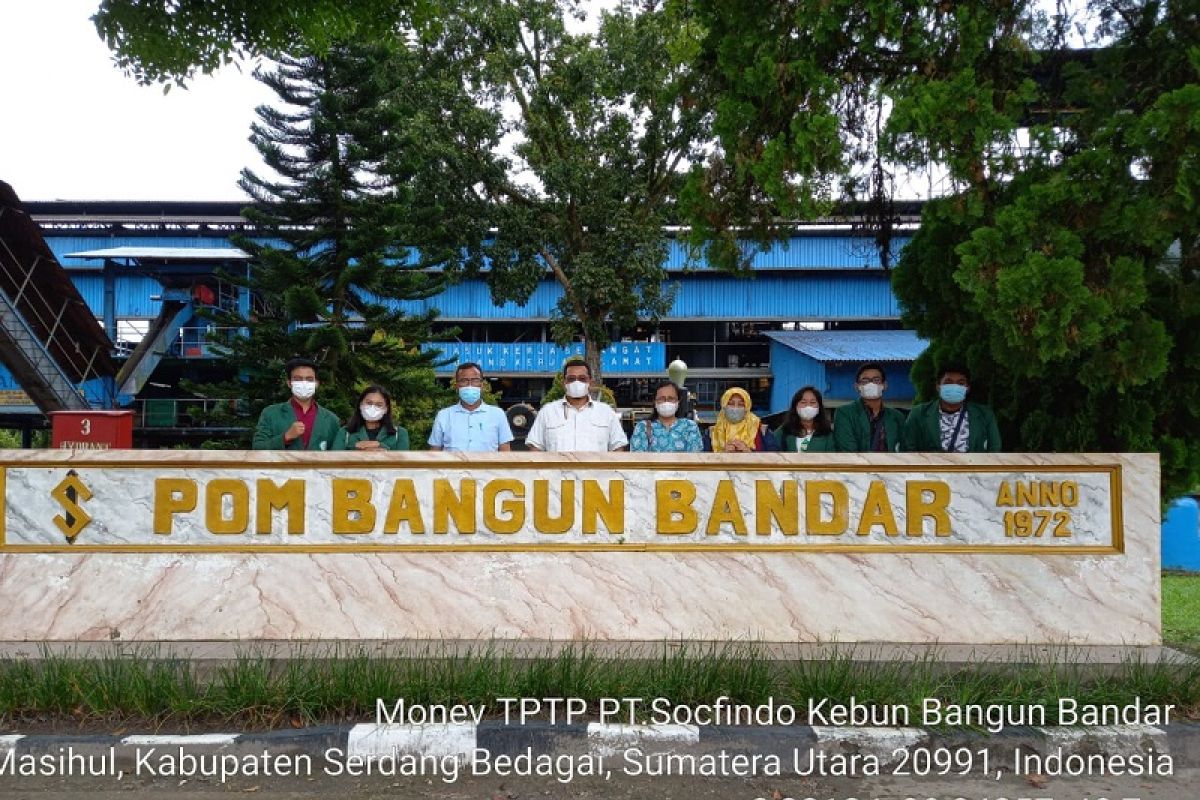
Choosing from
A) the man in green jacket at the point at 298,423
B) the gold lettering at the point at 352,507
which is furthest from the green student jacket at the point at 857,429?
the man in green jacket at the point at 298,423

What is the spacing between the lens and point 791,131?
232 inches

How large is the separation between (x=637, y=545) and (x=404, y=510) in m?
1.33

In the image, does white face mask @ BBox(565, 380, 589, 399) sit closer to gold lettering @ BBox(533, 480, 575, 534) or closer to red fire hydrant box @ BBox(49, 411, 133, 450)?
gold lettering @ BBox(533, 480, 575, 534)

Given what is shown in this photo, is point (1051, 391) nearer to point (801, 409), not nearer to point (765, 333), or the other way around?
point (801, 409)

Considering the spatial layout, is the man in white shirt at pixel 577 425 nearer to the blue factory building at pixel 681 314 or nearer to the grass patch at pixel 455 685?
the grass patch at pixel 455 685

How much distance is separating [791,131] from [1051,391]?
255cm

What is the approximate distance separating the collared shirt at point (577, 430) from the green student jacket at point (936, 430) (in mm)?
1817

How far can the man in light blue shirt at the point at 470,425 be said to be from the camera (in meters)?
6.25

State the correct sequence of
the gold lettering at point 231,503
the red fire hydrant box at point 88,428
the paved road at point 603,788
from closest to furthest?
1. the paved road at point 603,788
2. the gold lettering at point 231,503
3. the red fire hydrant box at point 88,428

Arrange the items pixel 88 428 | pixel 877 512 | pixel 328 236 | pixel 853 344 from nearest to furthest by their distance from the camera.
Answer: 1. pixel 877 512
2. pixel 88 428
3. pixel 328 236
4. pixel 853 344

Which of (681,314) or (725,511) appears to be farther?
(681,314)

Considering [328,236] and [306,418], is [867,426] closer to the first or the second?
[306,418]

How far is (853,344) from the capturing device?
2867cm

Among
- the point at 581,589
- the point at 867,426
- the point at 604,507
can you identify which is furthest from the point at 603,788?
the point at 867,426
